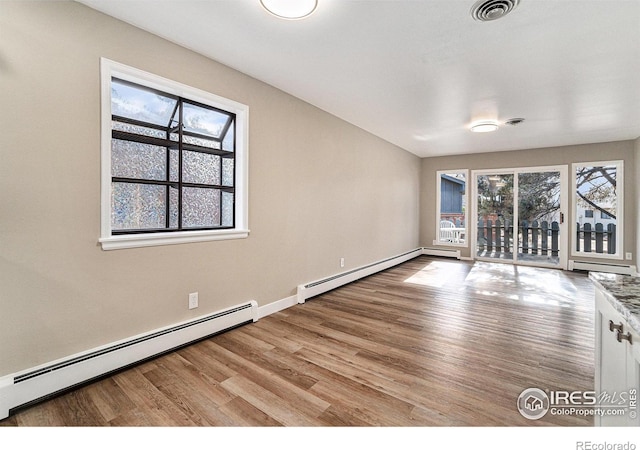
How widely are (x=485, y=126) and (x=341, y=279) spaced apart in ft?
10.5

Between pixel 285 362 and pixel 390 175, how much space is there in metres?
4.58

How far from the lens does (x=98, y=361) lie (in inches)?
77.7

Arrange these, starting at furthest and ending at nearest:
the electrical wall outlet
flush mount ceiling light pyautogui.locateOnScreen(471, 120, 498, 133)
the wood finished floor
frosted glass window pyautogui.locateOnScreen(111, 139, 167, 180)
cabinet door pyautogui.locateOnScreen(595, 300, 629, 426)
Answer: flush mount ceiling light pyautogui.locateOnScreen(471, 120, 498, 133) < the electrical wall outlet < frosted glass window pyautogui.locateOnScreen(111, 139, 167, 180) < the wood finished floor < cabinet door pyautogui.locateOnScreen(595, 300, 629, 426)

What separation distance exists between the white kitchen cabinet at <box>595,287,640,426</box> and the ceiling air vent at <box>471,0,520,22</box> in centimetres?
181

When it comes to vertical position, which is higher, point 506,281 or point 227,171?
point 227,171

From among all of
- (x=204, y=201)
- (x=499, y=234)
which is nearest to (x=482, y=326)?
(x=204, y=201)

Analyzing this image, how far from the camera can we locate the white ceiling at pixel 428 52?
1.99 metres

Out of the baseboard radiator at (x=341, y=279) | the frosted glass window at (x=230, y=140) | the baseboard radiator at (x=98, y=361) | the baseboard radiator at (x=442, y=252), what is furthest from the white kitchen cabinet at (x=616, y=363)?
the baseboard radiator at (x=442, y=252)

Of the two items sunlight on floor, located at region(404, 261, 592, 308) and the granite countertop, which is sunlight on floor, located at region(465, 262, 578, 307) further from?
the granite countertop

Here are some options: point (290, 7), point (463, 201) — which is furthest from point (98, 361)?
point (463, 201)

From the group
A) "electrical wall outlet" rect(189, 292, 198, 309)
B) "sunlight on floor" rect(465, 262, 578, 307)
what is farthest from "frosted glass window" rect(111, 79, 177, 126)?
"sunlight on floor" rect(465, 262, 578, 307)

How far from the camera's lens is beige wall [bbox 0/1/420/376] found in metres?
1.70

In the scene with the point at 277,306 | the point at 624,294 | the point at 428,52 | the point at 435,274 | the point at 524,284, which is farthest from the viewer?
the point at 435,274

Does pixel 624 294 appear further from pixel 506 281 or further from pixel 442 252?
pixel 442 252
